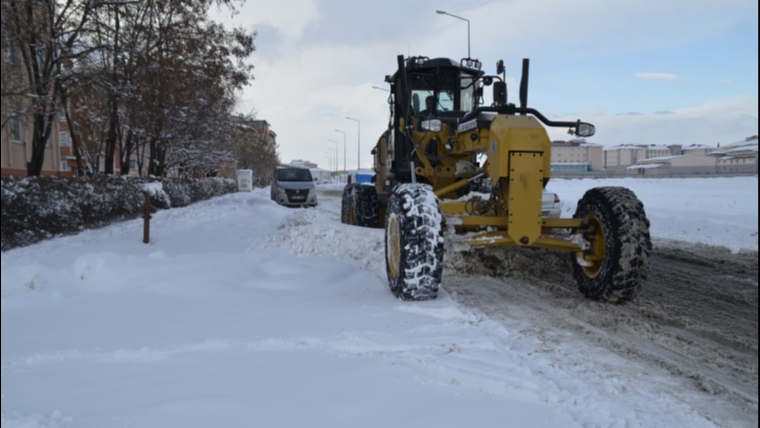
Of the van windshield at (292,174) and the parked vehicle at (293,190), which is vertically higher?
the van windshield at (292,174)

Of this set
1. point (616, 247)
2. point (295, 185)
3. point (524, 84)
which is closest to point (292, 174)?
point (295, 185)

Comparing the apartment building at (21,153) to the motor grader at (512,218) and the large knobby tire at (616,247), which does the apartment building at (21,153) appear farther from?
the large knobby tire at (616,247)

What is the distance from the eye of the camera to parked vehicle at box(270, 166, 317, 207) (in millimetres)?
22734

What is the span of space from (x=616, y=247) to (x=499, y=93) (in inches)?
108

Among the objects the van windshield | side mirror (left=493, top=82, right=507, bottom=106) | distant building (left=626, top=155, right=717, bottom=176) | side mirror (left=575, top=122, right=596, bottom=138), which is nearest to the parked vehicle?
the van windshield

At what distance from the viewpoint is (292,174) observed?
24.1 m

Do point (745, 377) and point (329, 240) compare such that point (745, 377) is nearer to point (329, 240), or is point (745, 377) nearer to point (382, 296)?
point (382, 296)

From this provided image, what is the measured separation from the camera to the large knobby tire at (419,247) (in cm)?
494

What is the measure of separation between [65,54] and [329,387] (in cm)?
1149

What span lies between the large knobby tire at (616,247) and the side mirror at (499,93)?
193 centimetres

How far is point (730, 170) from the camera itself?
49750mm

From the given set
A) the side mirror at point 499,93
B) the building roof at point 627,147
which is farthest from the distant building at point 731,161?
the side mirror at point 499,93

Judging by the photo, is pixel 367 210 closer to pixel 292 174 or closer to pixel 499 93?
pixel 499 93

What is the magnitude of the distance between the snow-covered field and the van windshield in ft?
59.3
